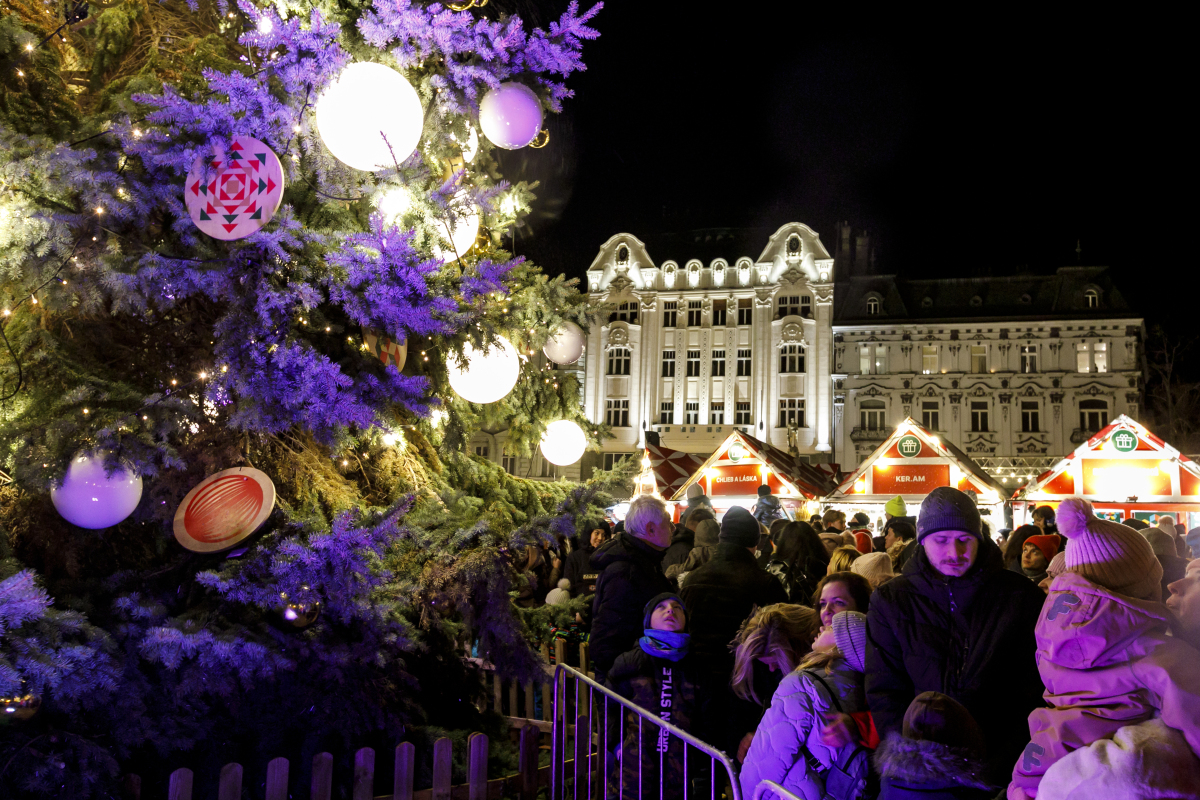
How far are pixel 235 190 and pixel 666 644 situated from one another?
2.99 m

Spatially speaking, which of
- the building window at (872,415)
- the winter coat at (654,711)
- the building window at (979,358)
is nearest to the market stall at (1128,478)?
the winter coat at (654,711)

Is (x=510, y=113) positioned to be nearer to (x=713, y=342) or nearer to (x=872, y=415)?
(x=872, y=415)

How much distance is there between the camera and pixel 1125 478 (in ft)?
41.8

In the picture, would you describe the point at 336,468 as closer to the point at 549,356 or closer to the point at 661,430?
the point at 549,356

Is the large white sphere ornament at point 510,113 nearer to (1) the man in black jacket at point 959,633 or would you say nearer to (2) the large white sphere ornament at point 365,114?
(2) the large white sphere ornament at point 365,114

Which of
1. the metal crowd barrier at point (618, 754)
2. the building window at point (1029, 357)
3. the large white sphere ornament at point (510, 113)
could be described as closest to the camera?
the metal crowd barrier at point (618, 754)

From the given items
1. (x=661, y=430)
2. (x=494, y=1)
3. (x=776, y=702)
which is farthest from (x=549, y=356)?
(x=661, y=430)

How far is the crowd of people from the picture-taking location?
2.08m

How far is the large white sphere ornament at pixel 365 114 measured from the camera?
3.74 metres

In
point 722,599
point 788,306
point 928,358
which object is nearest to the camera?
point 722,599

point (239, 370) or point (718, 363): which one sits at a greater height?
point (718, 363)

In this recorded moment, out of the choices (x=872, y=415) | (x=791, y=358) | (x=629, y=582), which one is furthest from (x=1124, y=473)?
(x=791, y=358)

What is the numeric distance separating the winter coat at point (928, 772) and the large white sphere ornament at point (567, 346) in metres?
3.60

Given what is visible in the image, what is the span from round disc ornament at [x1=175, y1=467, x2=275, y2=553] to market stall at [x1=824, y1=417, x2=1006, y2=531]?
39.9ft
